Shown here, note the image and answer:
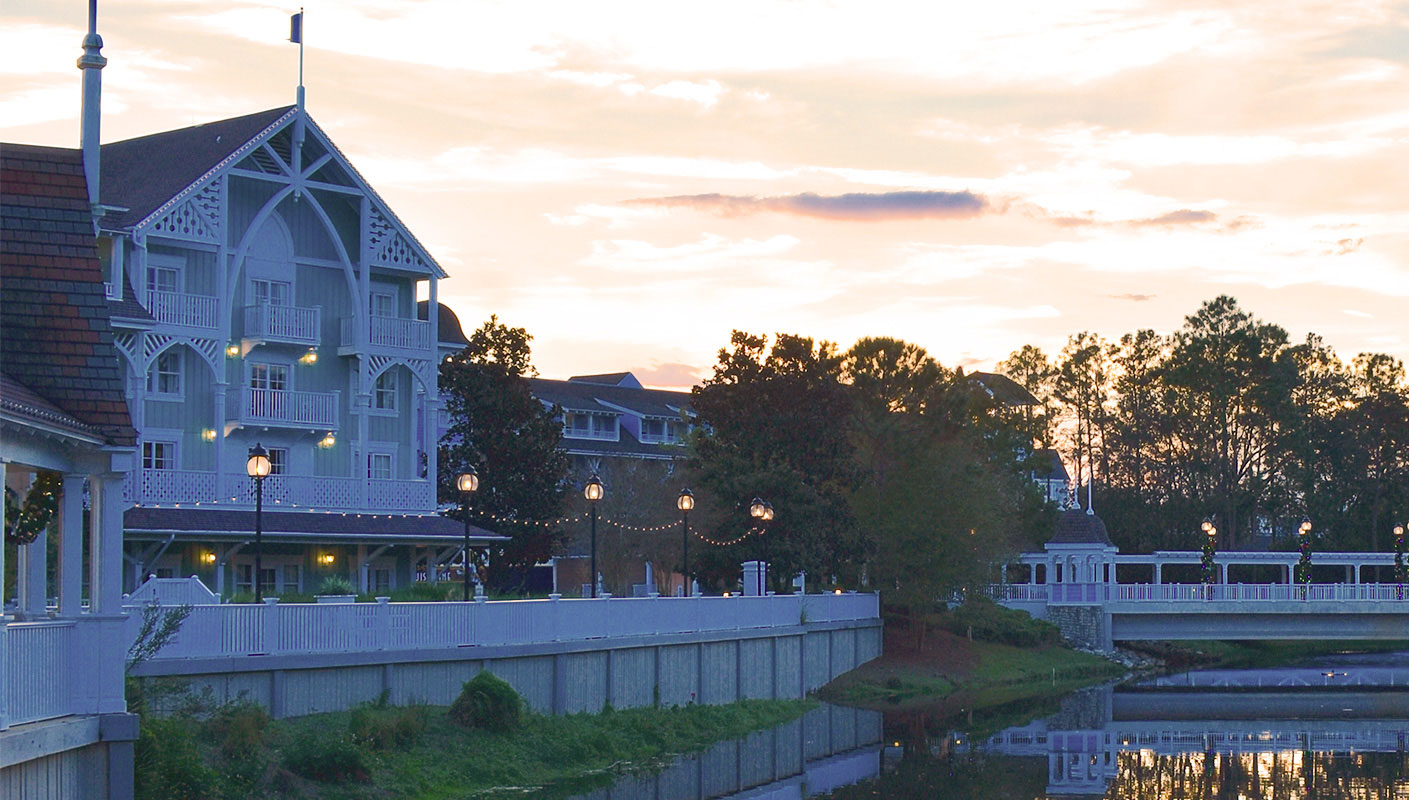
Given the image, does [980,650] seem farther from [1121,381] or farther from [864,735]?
[1121,381]

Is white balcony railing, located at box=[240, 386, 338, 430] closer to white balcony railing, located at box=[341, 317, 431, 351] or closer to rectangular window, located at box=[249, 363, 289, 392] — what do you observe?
rectangular window, located at box=[249, 363, 289, 392]

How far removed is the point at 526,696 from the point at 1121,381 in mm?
79250

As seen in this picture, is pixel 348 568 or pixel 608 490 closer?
pixel 348 568

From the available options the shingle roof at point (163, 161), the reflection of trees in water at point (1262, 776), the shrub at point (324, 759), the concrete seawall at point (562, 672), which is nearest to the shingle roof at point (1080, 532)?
the concrete seawall at point (562, 672)

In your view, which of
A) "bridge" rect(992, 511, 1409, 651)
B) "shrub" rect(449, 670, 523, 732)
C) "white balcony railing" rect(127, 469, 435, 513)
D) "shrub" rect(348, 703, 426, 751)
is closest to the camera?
"shrub" rect(348, 703, 426, 751)

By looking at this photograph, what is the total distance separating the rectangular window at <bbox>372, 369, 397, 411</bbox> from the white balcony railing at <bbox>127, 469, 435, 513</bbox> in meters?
2.99

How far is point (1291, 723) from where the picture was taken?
50.4 meters

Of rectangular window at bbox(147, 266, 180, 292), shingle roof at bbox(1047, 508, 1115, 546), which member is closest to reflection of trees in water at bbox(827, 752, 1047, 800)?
rectangular window at bbox(147, 266, 180, 292)

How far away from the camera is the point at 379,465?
5366 cm

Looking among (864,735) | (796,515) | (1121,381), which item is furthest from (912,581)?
(1121,381)

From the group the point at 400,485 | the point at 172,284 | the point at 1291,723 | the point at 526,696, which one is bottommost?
the point at 1291,723

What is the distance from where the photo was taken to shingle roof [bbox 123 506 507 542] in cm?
4456

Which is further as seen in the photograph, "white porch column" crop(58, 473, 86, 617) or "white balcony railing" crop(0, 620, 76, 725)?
"white porch column" crop(58, 473, 86, 617)

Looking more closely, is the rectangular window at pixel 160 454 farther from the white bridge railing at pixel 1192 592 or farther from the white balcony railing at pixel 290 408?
the white bridge railing at pixel 1192 592
